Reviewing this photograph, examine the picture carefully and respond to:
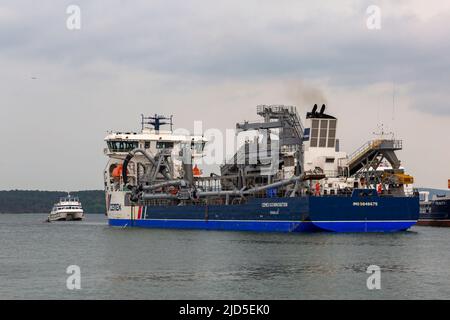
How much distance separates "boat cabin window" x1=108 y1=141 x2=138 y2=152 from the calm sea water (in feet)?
105

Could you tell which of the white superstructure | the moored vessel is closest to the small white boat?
the white superstructure

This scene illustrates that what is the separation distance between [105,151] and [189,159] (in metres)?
17.1

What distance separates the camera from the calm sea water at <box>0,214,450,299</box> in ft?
110

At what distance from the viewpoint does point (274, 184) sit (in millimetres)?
69500

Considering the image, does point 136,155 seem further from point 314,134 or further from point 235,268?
point 235,268

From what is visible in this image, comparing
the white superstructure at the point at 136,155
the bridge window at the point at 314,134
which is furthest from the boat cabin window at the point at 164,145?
the bridge window at the point at 314,134

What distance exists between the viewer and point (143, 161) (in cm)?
9456

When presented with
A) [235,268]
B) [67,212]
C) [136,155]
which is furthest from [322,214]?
[67,212]

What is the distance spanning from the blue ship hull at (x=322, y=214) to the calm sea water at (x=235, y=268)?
211 centimetres

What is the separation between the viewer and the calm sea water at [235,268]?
110 ft

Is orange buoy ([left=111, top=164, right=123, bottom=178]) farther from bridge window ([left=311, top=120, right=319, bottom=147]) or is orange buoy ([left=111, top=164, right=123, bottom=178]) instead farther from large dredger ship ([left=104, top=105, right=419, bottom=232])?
bridge window ([left=311, top=120, right=319, bottom=147])

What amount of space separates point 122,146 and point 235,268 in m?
55.3
